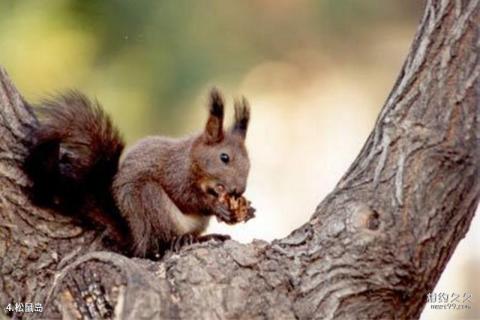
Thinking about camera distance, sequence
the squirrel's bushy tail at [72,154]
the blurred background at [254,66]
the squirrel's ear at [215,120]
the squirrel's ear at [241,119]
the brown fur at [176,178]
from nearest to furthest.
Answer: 1. the squirrel's bushy tail at [72,154]
2. the brown fur at [176,178]
3. the squirrel's ear at [215,120]
4. the squirrel's ear at [241,119]
5. the blurred background at [254,66]

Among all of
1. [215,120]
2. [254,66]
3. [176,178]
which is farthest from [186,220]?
[254,66]

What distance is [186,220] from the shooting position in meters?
3.24

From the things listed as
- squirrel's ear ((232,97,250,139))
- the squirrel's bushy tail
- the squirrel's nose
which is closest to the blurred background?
squirrel's ear ((232,97,250,139))

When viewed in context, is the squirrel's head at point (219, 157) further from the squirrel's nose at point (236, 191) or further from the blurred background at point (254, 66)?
the blurred background at point (254, 66)

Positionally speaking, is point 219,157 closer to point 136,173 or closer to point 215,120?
point 215,120

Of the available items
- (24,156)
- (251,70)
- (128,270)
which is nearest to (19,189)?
(24,156)

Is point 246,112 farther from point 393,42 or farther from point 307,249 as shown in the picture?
point 393,42

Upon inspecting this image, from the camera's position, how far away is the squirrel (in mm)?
Result: 2871

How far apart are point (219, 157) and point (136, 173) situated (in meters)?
0.28

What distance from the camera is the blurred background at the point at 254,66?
533 centimetres

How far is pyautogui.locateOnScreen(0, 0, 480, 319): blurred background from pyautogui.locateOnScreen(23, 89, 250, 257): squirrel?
1.40 metres

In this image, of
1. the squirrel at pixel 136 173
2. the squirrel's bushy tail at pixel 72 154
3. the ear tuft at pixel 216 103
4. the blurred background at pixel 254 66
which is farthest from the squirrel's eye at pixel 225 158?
the blurred background at pixel 254 66

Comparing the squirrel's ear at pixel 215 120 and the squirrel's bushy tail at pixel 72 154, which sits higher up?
the squirrel's ear at pixel 215 120

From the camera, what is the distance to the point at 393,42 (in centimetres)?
635
